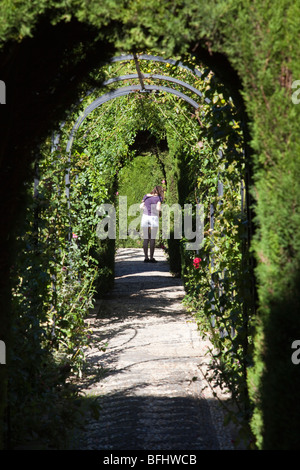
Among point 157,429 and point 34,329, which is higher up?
point 34,329

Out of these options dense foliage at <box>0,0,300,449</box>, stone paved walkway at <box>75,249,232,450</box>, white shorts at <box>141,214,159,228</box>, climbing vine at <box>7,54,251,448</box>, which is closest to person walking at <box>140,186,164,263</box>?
white shorts at <box>141,214,159,228</box>

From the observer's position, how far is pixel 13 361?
353cm

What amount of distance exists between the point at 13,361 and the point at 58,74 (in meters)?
1.72

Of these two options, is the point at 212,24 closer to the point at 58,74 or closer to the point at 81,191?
the point at 58,74

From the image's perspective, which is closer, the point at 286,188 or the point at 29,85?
the point at 286,188

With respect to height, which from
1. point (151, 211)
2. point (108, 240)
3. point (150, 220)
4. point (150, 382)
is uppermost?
point (151, 211)

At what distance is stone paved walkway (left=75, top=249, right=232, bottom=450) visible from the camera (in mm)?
3654

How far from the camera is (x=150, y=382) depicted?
482 cm

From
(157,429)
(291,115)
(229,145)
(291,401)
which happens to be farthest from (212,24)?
(157,429)

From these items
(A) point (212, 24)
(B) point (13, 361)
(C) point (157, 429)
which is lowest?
(C) point (157, 429)

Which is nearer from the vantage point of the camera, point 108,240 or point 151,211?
point 108,240

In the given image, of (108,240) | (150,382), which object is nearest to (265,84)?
(150,382)

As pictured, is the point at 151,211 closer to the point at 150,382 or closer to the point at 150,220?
the point at 150,220

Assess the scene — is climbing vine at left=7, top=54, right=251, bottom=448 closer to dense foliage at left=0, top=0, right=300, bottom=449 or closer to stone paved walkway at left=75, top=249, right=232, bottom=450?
stone paved walkway at left=75, top=249, right=232, bottom=450
